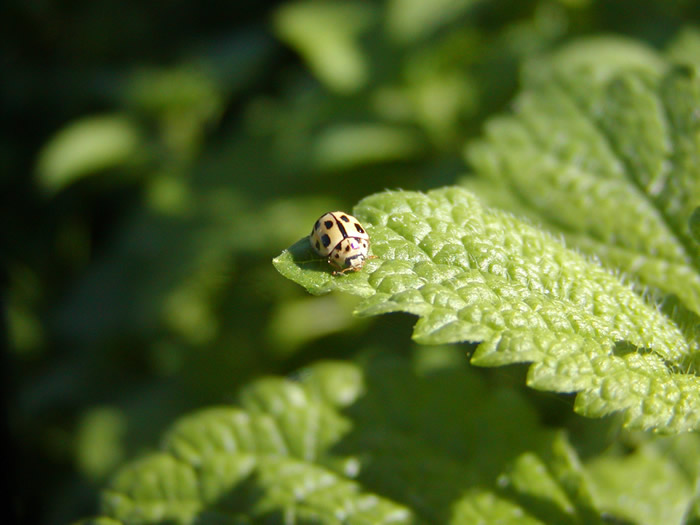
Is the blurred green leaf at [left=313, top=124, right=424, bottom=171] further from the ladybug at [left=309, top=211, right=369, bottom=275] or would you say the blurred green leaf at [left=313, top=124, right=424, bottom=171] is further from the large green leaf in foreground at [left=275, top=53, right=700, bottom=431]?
the ladybug at [left=309, top=211, right=369, bottom=275]

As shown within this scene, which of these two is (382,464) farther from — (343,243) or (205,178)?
(205,178)

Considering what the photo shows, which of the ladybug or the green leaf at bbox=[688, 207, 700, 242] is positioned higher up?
the ladybug

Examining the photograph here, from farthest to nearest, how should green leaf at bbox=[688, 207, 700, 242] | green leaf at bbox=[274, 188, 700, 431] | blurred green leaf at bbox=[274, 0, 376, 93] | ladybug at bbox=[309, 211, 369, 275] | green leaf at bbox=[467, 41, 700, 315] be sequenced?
blurred green leaf at bbox=[274, 0, 376, 93]
green leaf at bbox=[467, 41, 700, 315]
green leaf at bbox=[688, 207, 700, 242]
ladybug at bbox=[309, 211, 369, 275]
green leaf at bbox=[274, 188, 700, 431]

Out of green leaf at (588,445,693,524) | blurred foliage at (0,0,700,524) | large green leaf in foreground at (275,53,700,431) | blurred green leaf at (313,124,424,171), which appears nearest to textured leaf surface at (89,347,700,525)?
green leaf at (588,445,693,524)

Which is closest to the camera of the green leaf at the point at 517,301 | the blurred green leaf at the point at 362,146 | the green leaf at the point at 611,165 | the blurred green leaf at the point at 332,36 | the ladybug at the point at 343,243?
the green leaf at the point at 517,301

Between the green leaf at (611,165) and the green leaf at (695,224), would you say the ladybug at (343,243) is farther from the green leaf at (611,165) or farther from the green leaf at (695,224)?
the green leaf at (695,224)

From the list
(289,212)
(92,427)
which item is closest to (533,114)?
(289,212)

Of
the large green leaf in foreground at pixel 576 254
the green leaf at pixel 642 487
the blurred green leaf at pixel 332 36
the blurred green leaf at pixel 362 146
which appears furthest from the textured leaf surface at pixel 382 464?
the blurred green leaf at pixel 332 36
